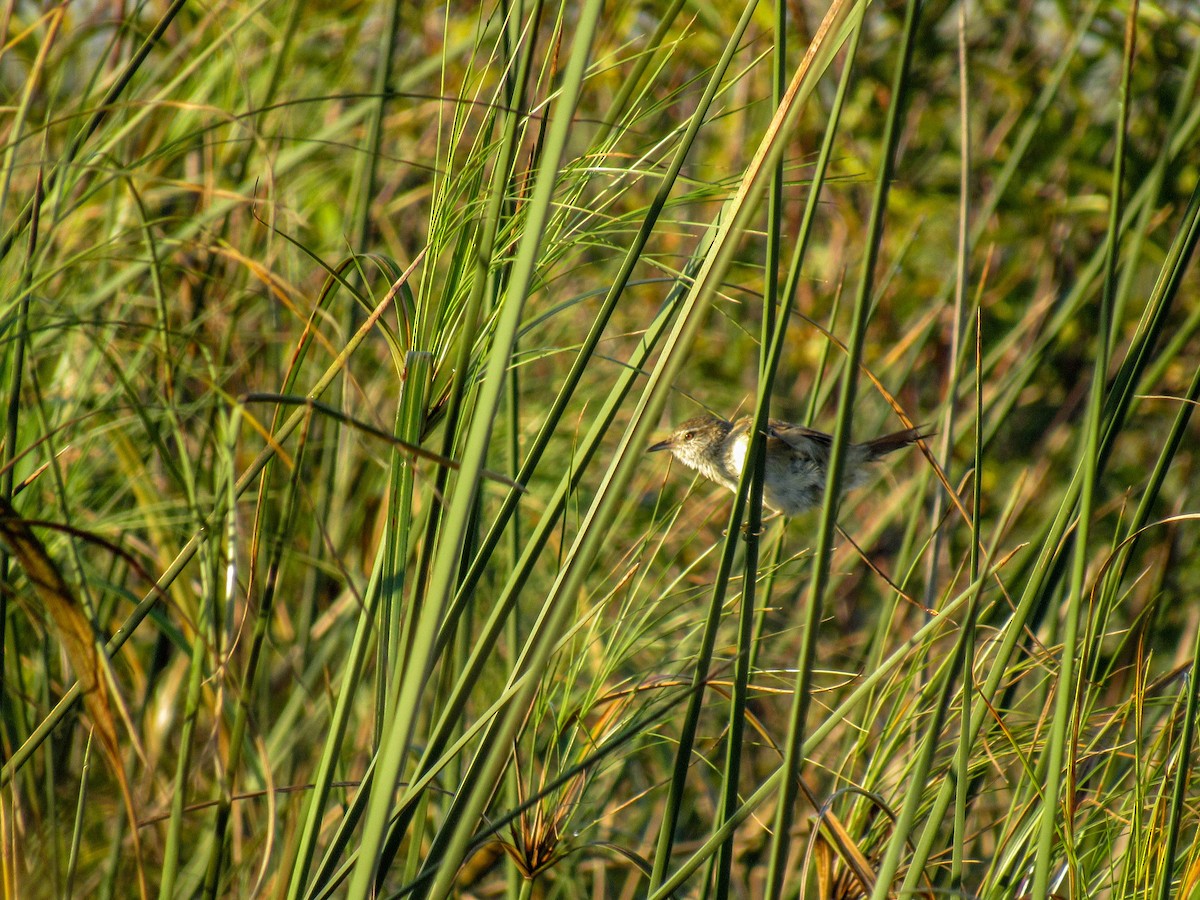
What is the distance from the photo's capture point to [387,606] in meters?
1.39

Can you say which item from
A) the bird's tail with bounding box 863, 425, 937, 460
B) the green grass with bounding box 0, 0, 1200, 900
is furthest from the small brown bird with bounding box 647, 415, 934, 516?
the green grass with bounding box 0, 0, 1200, 900

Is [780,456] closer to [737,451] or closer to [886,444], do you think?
[737,451]

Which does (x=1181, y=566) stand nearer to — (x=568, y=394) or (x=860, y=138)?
(x=860, y=138)

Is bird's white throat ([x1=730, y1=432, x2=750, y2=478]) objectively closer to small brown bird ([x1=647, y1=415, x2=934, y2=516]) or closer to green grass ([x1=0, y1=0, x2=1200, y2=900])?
small brown bird ([x1=647, y1=415, x2=934, y2=516])

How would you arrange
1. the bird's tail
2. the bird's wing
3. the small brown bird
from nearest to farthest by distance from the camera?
the bird's tail < the small brown bird < the bird's wing

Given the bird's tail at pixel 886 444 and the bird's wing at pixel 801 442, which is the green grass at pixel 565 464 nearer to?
the bird's tail at pixel 886 444

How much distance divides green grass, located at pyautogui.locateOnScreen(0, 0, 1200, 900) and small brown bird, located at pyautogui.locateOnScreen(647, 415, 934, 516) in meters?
0.16

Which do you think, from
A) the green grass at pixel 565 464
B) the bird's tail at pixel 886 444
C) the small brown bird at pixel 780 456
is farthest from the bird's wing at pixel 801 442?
the green grass at pixel 565 464

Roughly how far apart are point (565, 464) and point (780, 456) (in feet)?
2.09

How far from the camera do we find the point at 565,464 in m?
3.25

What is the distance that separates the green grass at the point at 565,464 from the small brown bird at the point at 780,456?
0.54 feet

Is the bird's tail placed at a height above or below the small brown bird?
above

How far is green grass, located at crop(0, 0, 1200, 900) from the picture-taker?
4.09ft

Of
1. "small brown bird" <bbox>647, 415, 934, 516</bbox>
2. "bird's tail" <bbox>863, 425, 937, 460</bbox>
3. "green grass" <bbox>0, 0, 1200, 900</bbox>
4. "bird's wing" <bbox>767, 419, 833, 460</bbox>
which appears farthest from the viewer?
"bird's wing" <bbox>767, 419, 833, 460</bbox>
